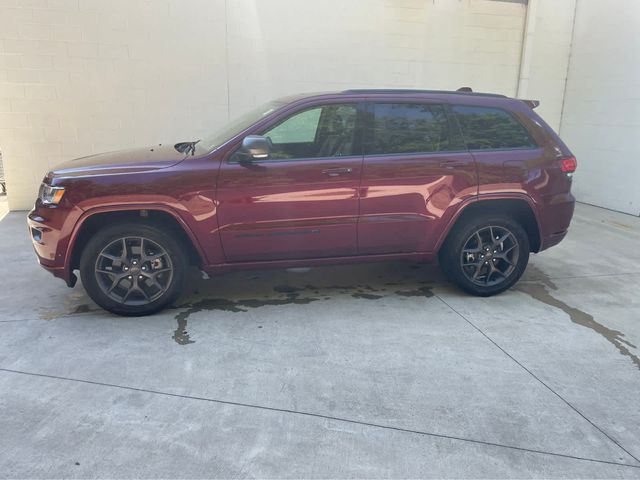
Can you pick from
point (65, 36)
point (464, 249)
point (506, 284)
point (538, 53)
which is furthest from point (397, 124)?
point (538, 53)

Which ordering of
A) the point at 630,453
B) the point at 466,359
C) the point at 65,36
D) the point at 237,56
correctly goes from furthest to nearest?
the point at 237,56 < the point at 65,36 < the point at 466,359 < the point at 630,453

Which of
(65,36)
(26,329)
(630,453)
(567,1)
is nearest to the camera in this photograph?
(630,453)

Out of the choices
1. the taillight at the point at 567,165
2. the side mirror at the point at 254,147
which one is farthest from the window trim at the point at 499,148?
the side mirror at the point at 254,147

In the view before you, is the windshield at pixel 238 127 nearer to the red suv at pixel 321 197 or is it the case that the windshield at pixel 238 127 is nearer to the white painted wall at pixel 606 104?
the red suv at pixel 321 197

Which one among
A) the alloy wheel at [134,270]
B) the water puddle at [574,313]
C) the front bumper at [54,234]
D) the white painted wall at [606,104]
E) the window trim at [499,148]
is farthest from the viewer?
the white painted wall at [606,104]

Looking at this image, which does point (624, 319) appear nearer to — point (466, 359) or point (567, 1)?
point (466, 359)

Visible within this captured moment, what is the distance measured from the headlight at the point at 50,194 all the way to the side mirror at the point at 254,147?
141cm

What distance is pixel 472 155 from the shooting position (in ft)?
13.8

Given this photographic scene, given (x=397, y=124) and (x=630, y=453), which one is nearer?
(x=630, y=453)

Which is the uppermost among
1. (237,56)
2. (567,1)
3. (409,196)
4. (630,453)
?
Result: (567,1)

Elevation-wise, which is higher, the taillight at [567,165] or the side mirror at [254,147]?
the side mirror at [254,147]

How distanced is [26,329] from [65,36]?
206 inches

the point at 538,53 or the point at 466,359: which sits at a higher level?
the point at 538,53

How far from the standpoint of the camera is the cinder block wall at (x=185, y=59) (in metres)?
7.11
